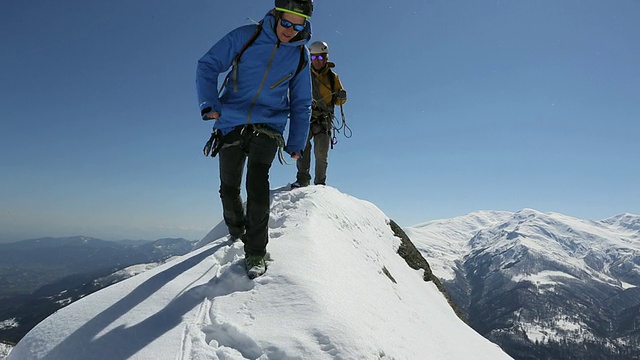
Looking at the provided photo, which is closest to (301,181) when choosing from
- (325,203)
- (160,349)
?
(325,203)

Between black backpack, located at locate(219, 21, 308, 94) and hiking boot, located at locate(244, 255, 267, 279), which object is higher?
black backpack, located at locate(219, 21, 308, 94)

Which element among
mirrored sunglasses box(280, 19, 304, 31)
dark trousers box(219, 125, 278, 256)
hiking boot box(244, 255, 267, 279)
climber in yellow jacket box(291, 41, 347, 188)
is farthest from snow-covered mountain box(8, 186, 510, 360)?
climber in yellow jacket box(291, 41, 347, 188)

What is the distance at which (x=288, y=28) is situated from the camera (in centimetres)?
507

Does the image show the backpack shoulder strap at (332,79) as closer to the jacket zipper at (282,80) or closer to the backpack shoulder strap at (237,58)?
the jacket zipper at (282,80)

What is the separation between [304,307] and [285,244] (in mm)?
2172

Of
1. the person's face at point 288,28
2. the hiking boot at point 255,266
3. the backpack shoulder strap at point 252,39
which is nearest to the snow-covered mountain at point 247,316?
the hiking boot at point 255,266

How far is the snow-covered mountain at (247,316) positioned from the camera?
11.1 feet

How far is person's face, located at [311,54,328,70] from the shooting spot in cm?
1154

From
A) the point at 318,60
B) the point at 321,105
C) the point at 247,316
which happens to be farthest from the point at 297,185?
the point at 247,316

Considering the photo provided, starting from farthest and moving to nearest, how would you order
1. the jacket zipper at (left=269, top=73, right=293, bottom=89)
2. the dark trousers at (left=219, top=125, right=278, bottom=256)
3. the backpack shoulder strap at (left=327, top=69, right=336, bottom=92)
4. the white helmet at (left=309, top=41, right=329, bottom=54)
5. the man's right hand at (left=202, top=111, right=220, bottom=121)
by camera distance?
1. the backpack shoulder strap at (left=327, top=69, right=336, bottom=92)
2. the white helmet at (left=309, top=41, right=329, bottom=54)
3. the jacket zipper at (left=269, top=73, right=293, bottom=89)
4. the dark trousers at (left=219, top=125, right=278, bottom=256)
5. the man's right hand at (left=202, top=111, right=220, bottom=121)

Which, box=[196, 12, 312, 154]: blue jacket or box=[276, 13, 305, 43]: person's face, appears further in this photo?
box=[196, 12, 312, 154]: blue jacket

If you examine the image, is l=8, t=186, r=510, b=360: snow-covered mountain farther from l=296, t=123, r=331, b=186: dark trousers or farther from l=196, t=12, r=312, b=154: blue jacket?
l=296, t=123, r=331, b=186: dark trousers

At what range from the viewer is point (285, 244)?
6.06 m

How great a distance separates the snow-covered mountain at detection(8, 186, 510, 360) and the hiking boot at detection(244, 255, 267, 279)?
100 millimetres
